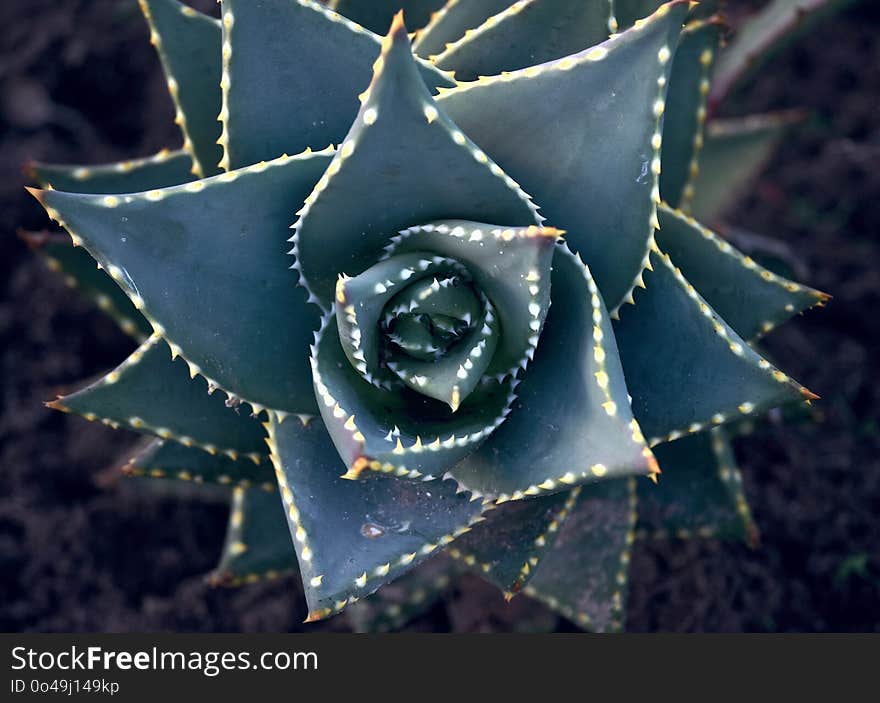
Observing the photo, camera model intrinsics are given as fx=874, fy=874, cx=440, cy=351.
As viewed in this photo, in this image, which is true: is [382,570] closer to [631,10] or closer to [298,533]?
[298,533]

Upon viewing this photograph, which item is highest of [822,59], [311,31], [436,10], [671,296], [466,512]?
[822,59]

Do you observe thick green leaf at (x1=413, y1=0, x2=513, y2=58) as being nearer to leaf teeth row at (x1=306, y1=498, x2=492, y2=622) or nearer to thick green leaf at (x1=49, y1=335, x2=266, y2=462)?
Answer: thick green leaf at (x1=49, y1=335, x2=266, y2=462)

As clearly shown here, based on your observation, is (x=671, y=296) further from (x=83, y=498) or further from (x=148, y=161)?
(x=83, y=498)

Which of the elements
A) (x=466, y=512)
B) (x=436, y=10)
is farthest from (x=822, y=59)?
(x=466, y=512)

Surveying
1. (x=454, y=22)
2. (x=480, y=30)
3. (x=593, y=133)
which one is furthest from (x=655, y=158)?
(x=454, y=22)

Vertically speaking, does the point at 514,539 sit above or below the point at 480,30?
below

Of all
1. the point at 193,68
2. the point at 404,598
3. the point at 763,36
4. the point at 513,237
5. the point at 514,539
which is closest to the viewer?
the point at 513,237
